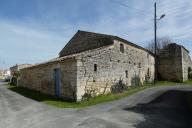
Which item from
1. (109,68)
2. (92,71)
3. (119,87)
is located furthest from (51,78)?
(119,87)

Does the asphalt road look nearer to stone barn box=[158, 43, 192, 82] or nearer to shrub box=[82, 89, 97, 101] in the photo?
shrub box=[82, 89, 97, 101]

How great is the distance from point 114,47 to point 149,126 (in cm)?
1245

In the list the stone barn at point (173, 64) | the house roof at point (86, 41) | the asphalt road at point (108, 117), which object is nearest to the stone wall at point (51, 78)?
the asphalt road at point (108, 117)

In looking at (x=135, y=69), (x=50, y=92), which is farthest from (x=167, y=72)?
(x=50, y=92)

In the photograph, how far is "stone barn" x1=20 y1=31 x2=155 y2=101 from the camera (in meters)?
16.0

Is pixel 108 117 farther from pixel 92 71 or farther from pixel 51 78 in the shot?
pixel 51 78

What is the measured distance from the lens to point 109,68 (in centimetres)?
1908

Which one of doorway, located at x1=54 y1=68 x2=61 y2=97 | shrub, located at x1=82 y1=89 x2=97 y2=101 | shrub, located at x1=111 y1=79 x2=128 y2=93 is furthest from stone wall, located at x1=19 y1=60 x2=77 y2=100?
shrub, located at x1=111 y1=79 x2=128 y2=93

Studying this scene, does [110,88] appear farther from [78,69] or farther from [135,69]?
[135,69]

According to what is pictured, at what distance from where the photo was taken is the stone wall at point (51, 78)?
15.9 metres

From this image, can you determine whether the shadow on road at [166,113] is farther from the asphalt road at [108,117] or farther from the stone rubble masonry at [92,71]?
the stone rubble masonry at [92,71]

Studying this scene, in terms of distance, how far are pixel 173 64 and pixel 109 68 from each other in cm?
1471

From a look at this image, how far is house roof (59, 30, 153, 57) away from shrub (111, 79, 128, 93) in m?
3.80

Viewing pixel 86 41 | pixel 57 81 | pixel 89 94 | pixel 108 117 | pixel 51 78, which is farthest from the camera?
pixel 86 41
